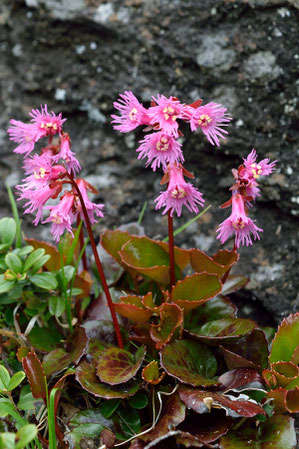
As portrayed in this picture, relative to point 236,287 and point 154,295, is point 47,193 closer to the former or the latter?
point 154,295

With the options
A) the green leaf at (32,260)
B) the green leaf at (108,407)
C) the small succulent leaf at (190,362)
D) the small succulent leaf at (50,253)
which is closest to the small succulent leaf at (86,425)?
the green leaf at (108,407)

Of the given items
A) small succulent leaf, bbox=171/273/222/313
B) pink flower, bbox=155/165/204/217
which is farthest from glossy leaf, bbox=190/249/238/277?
pink flower, bbox=155/165/204/217

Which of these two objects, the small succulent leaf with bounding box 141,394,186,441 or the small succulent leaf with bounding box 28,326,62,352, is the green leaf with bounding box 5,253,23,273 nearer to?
the small succulent leaf with bounding box 28,326,62,352

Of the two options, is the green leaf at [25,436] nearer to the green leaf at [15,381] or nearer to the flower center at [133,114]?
the green leaf at [15,381]

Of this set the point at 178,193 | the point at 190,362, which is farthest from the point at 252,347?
the point at 178,193

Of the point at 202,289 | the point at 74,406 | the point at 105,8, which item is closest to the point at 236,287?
the point at 202,289

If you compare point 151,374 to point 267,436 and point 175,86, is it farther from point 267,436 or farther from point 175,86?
point 175,86
